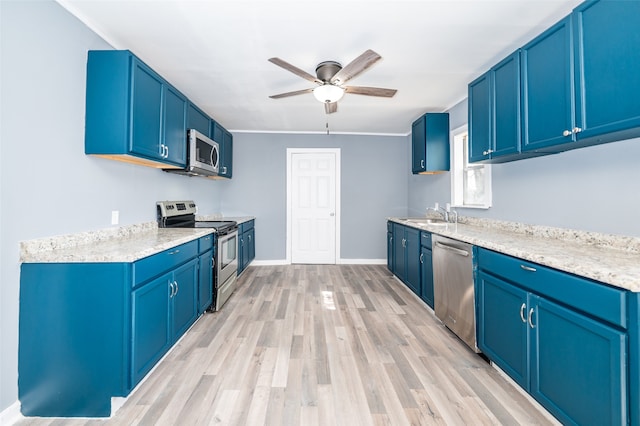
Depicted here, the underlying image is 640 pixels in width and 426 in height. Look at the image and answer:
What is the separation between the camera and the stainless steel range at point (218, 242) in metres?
3.10

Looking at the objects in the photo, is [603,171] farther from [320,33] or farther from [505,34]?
[320,33]

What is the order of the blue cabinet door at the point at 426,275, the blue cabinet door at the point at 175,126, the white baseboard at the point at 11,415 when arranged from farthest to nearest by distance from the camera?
1. the blue cabinet door at the point at 426,275
2. the blue cabinet door at the point at 175,126
3. the white baseboard at the point at 11,415

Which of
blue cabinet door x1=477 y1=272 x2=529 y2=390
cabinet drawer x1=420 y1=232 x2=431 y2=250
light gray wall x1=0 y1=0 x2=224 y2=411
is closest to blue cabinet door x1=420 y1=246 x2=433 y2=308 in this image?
cabinet drawer x1=420 y1=232 x2=431 y2=250

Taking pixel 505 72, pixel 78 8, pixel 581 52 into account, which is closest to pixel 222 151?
pixel 78 8

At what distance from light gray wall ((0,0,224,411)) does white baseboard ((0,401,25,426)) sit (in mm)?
33

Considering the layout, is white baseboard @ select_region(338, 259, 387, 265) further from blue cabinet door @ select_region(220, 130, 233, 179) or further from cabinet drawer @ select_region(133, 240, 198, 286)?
cabinet drawer @ select_region(133, 240, 198, 286)

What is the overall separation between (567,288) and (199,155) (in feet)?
11.2

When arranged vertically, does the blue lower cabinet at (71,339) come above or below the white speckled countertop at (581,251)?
below

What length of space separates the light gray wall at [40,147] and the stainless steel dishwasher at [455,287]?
9.65ft

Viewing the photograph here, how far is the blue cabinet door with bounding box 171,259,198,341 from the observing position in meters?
2.22

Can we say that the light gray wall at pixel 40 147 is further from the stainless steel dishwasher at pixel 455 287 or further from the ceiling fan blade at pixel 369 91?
the stainless steel dishwasher at pixel 455 287

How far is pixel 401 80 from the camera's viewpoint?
3.06 metres

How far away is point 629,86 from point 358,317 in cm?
261

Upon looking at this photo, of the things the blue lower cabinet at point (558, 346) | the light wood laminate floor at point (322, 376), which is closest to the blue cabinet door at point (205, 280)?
the light wood laminate floor at point (322, 376)
